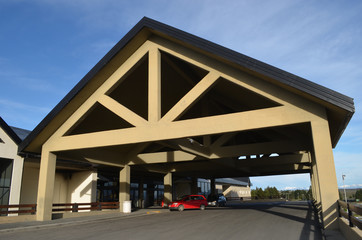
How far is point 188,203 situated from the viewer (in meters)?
25.7

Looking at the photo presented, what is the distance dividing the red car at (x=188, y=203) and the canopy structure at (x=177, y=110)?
189 inches

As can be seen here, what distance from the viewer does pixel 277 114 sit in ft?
35.6

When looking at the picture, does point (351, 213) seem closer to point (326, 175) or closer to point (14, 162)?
point (326, 175)

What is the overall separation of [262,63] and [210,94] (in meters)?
9.87

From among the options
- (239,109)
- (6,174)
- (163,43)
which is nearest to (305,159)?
(239,109)

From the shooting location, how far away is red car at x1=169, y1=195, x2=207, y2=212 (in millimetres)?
24625

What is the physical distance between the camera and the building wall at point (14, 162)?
16438mm

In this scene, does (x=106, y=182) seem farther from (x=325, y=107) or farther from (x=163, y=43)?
(x=325, y=107)

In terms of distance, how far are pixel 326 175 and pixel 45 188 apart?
13.2m

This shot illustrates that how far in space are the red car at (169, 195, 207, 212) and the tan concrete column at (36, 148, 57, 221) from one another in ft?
38.8

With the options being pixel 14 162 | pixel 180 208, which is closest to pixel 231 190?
pixel 180 208

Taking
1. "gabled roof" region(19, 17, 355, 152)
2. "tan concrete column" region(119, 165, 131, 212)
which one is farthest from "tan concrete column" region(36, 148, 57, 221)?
"tan concrete column" region(119, 165, 131, 212)

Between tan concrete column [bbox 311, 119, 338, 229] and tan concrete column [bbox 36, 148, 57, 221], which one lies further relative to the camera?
tan concrete column [bbox 36, 148, 57, 221]

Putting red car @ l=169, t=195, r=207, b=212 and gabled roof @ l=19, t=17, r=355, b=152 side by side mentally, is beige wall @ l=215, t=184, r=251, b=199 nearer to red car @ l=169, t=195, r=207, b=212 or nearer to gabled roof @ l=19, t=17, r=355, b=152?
red car @ l=169, t=195, r=207, b=212
